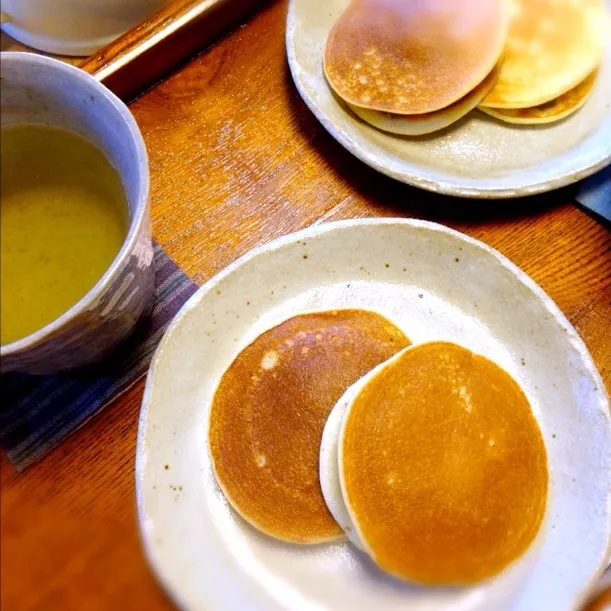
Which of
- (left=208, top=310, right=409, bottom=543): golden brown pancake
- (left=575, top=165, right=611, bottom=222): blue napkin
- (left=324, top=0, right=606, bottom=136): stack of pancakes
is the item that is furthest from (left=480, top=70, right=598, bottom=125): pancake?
(left=208, top=310, right=409, bottom=543): golden brown pancake

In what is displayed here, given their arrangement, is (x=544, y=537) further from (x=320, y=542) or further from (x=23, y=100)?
(x=23, y=100)

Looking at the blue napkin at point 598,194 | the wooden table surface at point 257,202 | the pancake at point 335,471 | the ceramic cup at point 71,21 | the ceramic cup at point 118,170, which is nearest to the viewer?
the ceramic cup at point 118,170

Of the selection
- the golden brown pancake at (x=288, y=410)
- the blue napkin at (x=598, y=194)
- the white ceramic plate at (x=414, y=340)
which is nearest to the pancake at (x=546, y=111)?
the blue napkin at (x=598, y=194)

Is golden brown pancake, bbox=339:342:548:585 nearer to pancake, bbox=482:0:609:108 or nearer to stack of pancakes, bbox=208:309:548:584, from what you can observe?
stack of pancakes, bbox=208:309:548:584

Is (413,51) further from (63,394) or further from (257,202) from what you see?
(63,394)

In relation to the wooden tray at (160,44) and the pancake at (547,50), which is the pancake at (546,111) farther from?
the wooden tray at (160,44)

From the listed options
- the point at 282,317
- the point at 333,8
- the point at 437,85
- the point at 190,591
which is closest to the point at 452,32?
the point at 437,85
